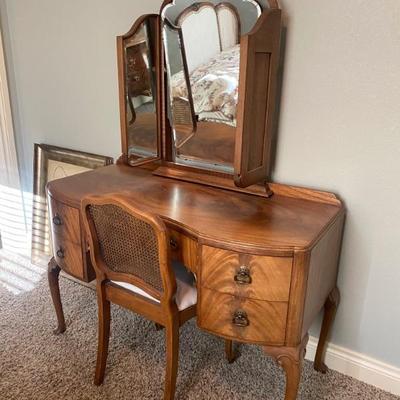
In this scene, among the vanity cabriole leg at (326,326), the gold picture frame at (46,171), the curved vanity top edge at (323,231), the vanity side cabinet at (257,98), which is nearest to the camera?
the curved vanity top edge at (323,231)

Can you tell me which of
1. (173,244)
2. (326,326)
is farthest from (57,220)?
(326,326)

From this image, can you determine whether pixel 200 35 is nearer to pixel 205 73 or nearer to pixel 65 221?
pixel 205 73

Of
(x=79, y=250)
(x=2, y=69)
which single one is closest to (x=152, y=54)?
(x=79, y=250)

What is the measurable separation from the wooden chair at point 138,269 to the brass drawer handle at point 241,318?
0.69ft

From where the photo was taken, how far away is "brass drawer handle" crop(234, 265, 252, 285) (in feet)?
4.08

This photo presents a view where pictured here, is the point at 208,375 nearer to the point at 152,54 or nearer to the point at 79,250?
the point at 79,250

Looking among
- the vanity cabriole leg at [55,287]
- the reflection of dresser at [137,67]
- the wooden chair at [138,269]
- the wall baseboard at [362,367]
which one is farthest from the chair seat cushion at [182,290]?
the reflection of dresser at [137,67]

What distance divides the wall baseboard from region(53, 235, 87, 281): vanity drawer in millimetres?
1043

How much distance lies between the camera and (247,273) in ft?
4.09

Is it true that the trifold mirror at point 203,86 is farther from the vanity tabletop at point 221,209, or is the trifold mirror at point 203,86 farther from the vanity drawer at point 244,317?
the vanity drawer at point 244,317

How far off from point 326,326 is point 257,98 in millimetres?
949

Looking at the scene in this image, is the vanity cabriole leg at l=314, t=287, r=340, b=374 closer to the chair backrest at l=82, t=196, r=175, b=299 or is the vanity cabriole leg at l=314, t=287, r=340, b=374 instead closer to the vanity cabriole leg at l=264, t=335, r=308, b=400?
the vanity cabriole leg at l=264, t=335, r=308, b=400

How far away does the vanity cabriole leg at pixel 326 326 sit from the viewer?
162 cm

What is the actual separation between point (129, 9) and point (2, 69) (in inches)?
37.5
